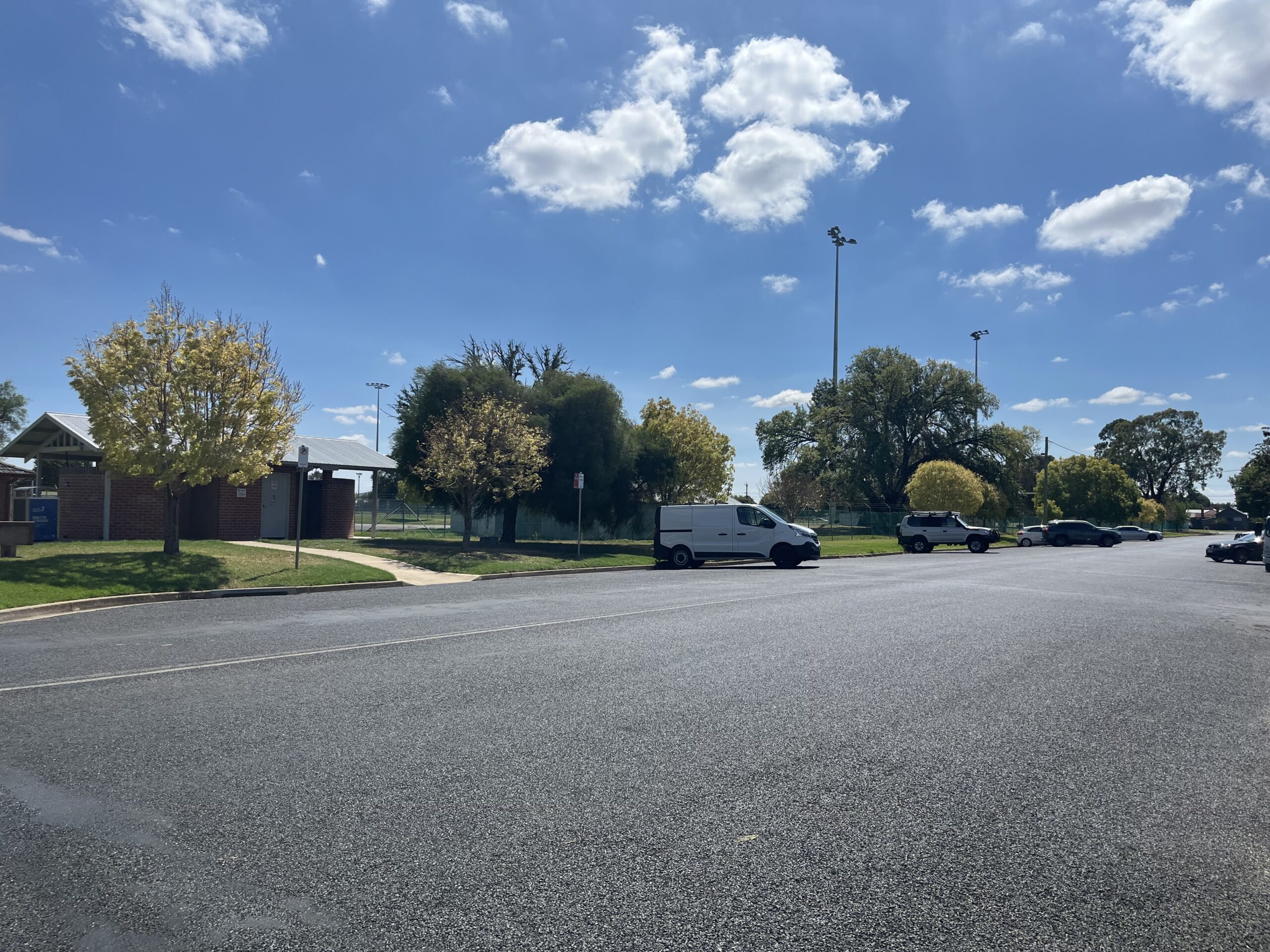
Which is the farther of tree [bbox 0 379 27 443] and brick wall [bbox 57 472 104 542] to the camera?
tree [bbox 0 379 27 443]

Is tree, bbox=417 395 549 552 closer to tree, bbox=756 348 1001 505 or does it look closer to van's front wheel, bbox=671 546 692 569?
van's front wheel, bbox=671 546 692 569

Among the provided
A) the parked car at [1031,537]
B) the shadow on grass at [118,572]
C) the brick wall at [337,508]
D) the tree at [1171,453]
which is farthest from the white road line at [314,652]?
the tree at [1171,453]

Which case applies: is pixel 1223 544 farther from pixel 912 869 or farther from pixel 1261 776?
pixel 912 869

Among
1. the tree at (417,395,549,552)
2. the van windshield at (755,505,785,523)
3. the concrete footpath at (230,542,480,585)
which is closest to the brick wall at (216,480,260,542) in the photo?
the concrete footpath at (230,542,480,585)

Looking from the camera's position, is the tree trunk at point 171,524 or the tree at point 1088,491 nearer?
the tree trunk at point 171,524

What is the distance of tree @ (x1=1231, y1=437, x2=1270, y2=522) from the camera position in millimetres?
70062

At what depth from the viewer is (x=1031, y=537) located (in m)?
55.9

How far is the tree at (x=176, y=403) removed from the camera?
707 inches

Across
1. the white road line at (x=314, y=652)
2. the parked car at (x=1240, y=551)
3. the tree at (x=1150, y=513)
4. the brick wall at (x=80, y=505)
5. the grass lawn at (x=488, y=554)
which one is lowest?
the white road line at (x=314, y=652)

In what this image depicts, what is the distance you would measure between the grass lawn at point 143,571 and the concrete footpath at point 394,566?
2.33 ft

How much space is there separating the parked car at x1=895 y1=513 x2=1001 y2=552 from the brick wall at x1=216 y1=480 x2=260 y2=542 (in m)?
29.3

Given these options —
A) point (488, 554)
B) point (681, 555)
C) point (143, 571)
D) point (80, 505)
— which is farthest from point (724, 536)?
point (80, 505)

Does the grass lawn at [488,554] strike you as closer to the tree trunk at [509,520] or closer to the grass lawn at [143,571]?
the tree trunk at [509,520]

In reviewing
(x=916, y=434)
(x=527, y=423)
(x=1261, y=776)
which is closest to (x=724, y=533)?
(x=527, y=423)
